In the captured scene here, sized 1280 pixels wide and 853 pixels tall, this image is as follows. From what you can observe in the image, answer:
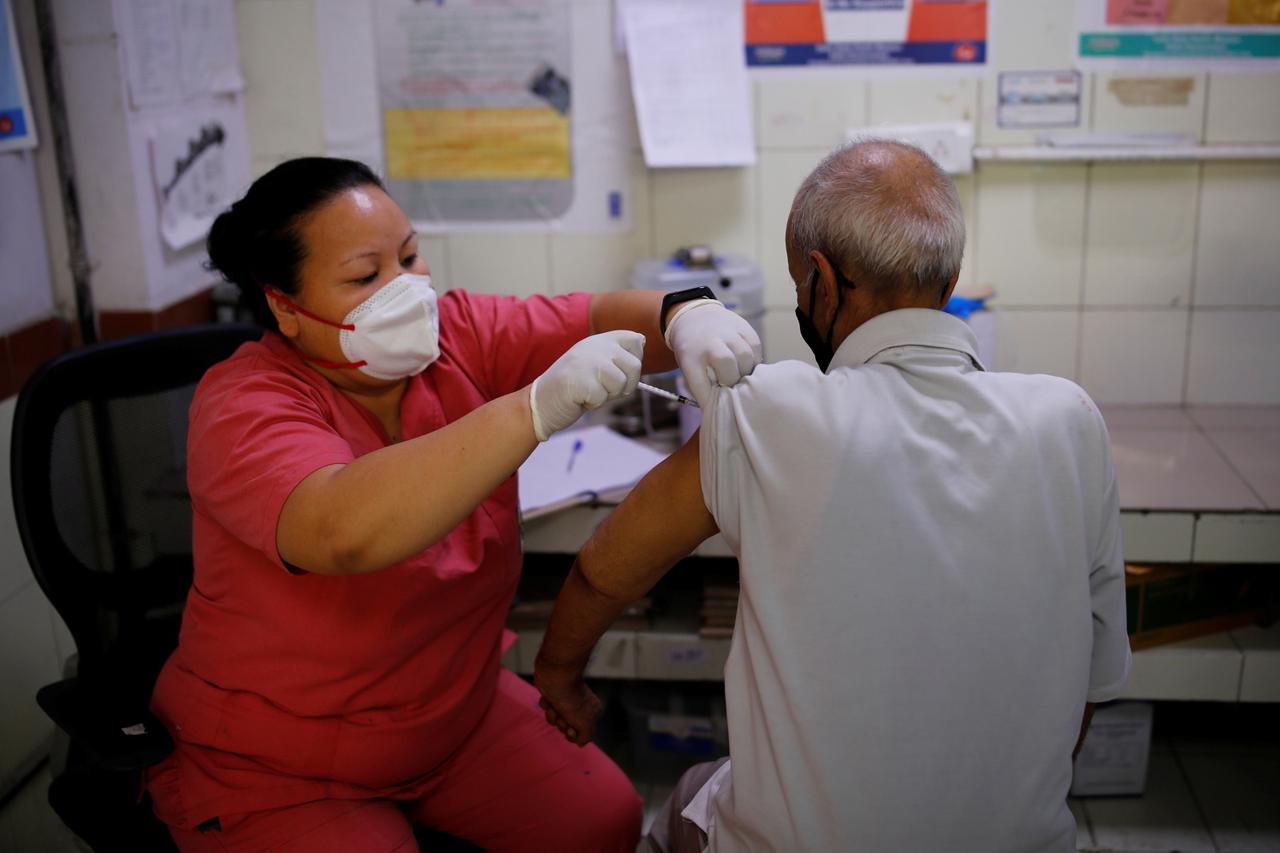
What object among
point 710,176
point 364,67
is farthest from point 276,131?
point 710,176

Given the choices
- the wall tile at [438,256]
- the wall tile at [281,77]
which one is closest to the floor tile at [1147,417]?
the wall tile at [438,256]

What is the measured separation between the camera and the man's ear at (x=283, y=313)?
151 cm

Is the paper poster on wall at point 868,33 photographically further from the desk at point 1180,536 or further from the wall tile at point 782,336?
the desk at point 1180,536

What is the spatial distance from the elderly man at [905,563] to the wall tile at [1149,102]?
139cm

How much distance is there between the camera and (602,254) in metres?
2.61

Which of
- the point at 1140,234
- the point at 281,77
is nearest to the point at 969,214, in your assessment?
the point at 1140,234

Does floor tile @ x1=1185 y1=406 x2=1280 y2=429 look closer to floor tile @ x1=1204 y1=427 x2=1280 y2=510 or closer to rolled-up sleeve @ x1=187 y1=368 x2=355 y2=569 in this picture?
floor tile @ x1=1204 y1=427 x2=1280 y2=510

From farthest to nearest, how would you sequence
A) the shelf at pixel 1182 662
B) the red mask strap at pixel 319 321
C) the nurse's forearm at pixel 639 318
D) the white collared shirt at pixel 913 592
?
the shelf at pixel 1182 662 → the nurse's forearm at pixel 639 318 → the red mask strap at pixel 319 321 → the white collared shirt at pixel 913 592

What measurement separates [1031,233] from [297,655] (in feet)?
5.78

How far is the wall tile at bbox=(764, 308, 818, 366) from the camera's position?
2607mm

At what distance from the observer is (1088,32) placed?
2.39 m

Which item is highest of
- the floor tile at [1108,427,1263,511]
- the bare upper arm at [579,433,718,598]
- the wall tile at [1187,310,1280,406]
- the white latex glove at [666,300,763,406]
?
the white latex glove at [666,300,763,406]

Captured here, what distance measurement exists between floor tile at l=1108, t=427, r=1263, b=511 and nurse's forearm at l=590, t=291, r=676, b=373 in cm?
92

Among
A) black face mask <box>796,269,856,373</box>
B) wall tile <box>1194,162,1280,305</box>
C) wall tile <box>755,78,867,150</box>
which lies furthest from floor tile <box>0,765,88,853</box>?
wall tile <box>1194,162,1280,305</box>
